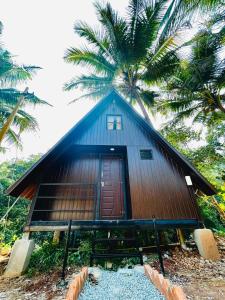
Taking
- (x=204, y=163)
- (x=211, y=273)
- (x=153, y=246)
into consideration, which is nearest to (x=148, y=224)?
(x=153, y=246)

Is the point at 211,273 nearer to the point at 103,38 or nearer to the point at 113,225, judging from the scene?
the point at 113,225

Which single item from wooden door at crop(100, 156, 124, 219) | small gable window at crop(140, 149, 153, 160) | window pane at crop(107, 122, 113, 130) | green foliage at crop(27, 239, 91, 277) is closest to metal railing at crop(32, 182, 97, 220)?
wooden door at crop(100, 156, 124, 219)

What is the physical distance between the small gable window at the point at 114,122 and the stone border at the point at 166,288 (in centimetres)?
530

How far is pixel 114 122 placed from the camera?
300 inches

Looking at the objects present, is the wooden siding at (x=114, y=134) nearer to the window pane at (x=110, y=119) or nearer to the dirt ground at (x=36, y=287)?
the window pane at (x=110, y=119)

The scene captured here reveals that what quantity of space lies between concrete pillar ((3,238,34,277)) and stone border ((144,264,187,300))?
3.14m

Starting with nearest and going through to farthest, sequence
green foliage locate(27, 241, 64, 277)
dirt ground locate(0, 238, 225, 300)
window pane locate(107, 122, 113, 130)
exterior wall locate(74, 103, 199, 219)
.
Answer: dirt ground locate(0, 238, 225, 300), green foliage locate(27, 241, 64, 277), exterior wall locate(74, 103, 199, 219), window pane locate(107, 122, 113, 130)

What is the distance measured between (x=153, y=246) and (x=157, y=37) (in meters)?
10.1

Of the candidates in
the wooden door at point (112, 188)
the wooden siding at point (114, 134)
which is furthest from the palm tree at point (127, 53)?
the wooden door at point (112, 188)

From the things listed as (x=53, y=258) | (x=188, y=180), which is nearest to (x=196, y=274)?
(x=188, y=180)

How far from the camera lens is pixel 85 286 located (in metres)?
3.01

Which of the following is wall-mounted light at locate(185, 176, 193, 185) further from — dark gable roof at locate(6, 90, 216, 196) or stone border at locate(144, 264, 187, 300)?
stone border at locate(144, 264, 187, 300)

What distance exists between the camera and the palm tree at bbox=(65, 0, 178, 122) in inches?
339

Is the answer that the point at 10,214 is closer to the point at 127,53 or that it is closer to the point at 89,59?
the point at 89,59
